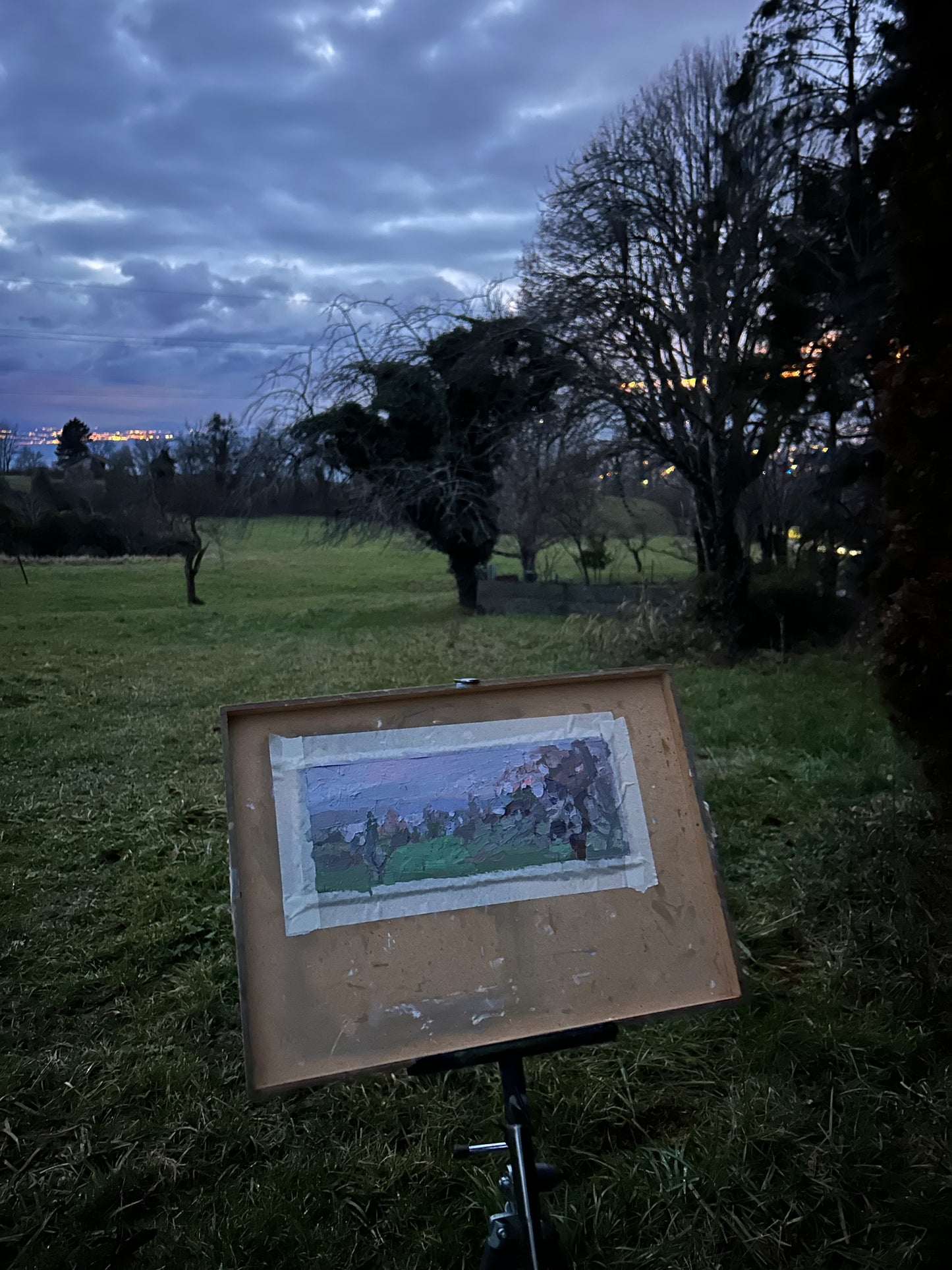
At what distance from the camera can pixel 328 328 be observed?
4.49 metres

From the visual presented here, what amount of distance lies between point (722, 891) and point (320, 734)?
67cm

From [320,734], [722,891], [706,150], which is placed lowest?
[722,891]

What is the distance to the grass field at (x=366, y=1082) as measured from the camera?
63.4 inches

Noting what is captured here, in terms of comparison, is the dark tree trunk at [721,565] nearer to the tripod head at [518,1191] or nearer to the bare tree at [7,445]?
the bare tree at [7,445]

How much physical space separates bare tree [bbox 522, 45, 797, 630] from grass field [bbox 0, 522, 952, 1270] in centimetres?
286

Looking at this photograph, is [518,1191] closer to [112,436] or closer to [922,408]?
[922,408]

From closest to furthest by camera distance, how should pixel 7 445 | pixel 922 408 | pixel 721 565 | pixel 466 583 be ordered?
pixel 922 408, pixel 7 445, pixel 466 583, pixel 721 565

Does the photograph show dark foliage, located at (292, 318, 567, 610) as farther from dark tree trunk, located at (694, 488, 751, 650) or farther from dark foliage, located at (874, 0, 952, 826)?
dark foliage, located at (874, 0, 952, 826)

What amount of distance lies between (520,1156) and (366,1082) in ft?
3.09

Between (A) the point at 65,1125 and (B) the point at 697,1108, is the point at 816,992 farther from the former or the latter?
(A) the point at 65,1125

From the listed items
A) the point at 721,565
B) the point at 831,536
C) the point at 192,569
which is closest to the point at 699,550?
the point at 721,565

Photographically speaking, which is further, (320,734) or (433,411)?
(433,411)

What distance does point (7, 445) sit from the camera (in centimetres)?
377

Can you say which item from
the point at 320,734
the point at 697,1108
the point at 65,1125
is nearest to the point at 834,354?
the point at 697,1108
